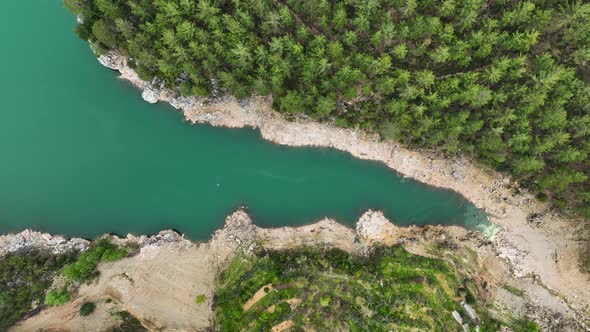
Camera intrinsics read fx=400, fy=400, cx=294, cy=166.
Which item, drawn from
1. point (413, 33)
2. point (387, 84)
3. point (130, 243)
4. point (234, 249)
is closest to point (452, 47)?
point (413, 33)

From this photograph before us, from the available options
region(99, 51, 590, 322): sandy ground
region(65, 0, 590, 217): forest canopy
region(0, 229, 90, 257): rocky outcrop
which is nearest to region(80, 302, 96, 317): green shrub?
region(0, 229, 90, 257): rocky outcrop

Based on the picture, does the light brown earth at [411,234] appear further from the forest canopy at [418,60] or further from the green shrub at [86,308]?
the forest canopy at [418,60]

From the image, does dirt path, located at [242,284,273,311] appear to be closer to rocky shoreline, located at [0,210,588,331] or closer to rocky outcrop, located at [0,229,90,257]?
rocky shoreline, located at [0,210,588,331]

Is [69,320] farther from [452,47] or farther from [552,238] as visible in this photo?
[552,238]

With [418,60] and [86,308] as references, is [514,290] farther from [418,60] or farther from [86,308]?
[86,308]

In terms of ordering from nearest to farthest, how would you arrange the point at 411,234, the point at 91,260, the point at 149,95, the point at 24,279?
the point at 91,260 → the point at 24,279 → the point at 411,234 → the point at 149,95

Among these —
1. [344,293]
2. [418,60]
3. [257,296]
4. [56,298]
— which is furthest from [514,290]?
[56,298]

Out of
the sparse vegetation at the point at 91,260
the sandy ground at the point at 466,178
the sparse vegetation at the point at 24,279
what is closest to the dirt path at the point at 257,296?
the sparse vegetation at the point at 91,260
